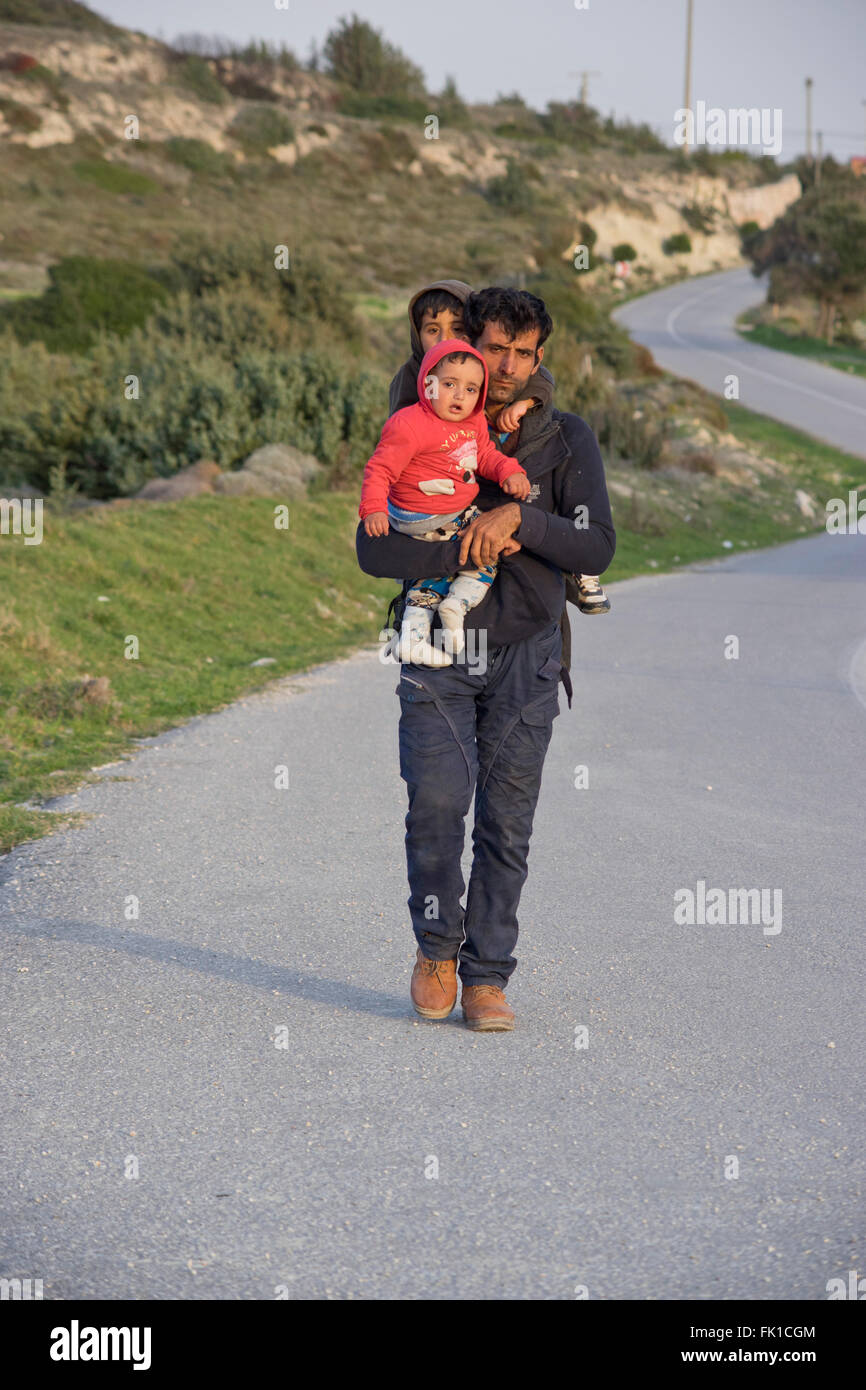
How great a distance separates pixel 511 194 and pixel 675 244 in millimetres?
13942

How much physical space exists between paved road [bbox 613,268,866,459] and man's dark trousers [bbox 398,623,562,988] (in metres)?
30.4

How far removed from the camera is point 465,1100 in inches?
146

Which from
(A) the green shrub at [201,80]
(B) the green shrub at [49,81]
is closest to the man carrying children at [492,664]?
(B) the green shrub at [49,81]

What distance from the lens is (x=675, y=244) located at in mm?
80812

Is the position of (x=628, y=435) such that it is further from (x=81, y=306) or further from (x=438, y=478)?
(x=438, y=478)

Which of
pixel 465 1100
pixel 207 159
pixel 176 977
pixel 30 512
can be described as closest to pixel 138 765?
pixel 176 977

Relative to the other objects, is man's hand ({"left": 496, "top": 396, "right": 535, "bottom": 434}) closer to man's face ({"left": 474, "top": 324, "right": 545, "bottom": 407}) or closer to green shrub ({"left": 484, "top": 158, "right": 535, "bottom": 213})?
man's face ({"left": 474, "top": 324, "right": 545, "bottom": 407})

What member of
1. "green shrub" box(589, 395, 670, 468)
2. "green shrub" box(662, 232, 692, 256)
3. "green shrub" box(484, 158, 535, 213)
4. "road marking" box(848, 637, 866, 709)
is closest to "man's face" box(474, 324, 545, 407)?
"road marking" box(848, 637, 866, 709)

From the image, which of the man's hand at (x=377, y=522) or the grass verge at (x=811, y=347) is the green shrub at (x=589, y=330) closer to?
the grass verge at (x=811, y=347)

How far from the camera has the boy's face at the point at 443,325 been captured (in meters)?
4.08

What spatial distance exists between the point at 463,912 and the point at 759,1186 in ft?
4.26

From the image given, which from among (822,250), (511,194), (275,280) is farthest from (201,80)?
(275,280)
